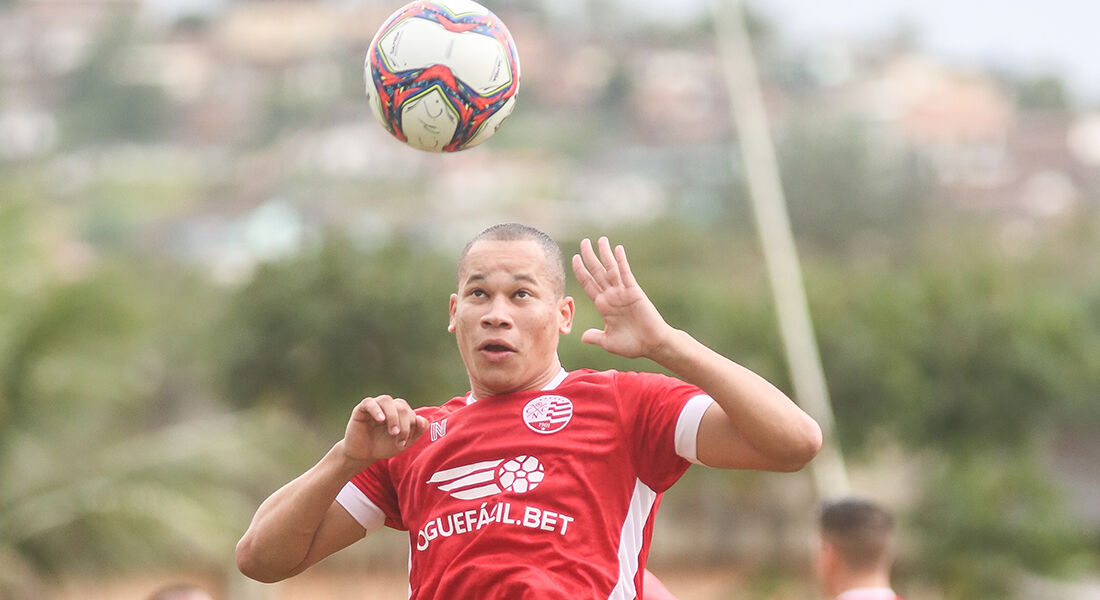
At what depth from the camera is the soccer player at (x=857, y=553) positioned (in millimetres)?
6594

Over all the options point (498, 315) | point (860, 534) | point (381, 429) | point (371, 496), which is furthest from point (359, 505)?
point (860, 534)

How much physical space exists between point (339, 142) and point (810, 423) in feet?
309

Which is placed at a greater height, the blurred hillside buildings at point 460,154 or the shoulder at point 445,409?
the blurred hillside buildings at point 460,154

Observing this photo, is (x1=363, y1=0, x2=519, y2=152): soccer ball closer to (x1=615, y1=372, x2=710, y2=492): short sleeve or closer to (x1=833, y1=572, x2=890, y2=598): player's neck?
(x1=615, y1=372, x2=710, y2=492): short sleeve

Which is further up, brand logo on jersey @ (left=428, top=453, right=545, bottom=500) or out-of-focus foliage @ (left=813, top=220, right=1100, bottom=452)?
out-of-focus foliage @ (left=813, top=220, right=1100, bottom=452)

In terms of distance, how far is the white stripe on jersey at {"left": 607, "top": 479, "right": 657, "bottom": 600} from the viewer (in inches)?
161

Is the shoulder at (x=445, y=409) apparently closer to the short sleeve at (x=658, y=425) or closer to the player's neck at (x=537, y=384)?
the player's neck at (x=537, y=384)

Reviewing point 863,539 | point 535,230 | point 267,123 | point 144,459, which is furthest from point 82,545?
point 267,123

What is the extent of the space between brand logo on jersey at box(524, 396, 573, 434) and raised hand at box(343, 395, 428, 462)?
35 centimetres

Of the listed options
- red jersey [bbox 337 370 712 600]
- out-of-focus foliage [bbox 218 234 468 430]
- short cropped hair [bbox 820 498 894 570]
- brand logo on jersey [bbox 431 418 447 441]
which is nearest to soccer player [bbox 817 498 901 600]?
short cropped hair [bbox 820 498 894 570]

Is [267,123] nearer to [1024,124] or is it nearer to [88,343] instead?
[1024,124]

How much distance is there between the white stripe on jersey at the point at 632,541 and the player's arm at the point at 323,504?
0.65 m

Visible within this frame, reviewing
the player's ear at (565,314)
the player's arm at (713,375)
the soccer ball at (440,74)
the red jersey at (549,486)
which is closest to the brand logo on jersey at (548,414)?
the red jersey at (549,486)

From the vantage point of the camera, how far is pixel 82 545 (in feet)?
52.3
